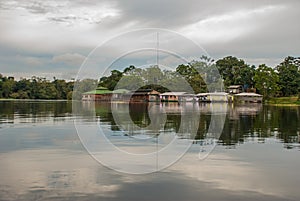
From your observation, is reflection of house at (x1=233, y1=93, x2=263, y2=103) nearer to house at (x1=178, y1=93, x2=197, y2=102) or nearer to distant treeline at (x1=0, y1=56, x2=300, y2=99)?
distant treeline at (x1=0, y1=56, x2=300, y2=99)

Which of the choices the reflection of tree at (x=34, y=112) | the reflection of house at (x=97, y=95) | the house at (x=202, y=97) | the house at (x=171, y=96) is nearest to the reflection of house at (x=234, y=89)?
the house at (x=202, y=97)

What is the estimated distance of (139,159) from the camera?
10.1 m

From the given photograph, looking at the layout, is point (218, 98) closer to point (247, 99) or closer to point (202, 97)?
point (202, 97)

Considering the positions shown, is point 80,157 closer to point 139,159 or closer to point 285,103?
point 139,159

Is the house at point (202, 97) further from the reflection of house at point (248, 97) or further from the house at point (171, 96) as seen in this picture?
the reflection of house at point (248, 97)

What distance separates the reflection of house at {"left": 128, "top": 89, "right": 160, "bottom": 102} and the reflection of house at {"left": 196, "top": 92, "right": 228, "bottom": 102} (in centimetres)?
813

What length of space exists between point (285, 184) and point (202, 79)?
65.2 meters

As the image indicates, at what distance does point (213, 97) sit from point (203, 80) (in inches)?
163

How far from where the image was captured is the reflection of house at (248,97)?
64062 mm

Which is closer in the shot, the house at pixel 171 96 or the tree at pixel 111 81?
the house at pixel 171 96

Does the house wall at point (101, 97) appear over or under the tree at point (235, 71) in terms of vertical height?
under

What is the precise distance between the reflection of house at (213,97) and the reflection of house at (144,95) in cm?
813

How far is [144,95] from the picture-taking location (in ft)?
229

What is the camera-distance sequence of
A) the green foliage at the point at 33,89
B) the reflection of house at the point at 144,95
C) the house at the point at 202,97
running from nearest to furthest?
the house at the point at 202,97
the reflection of house at the point at 144,95
the green foliage at the point at 33,89
